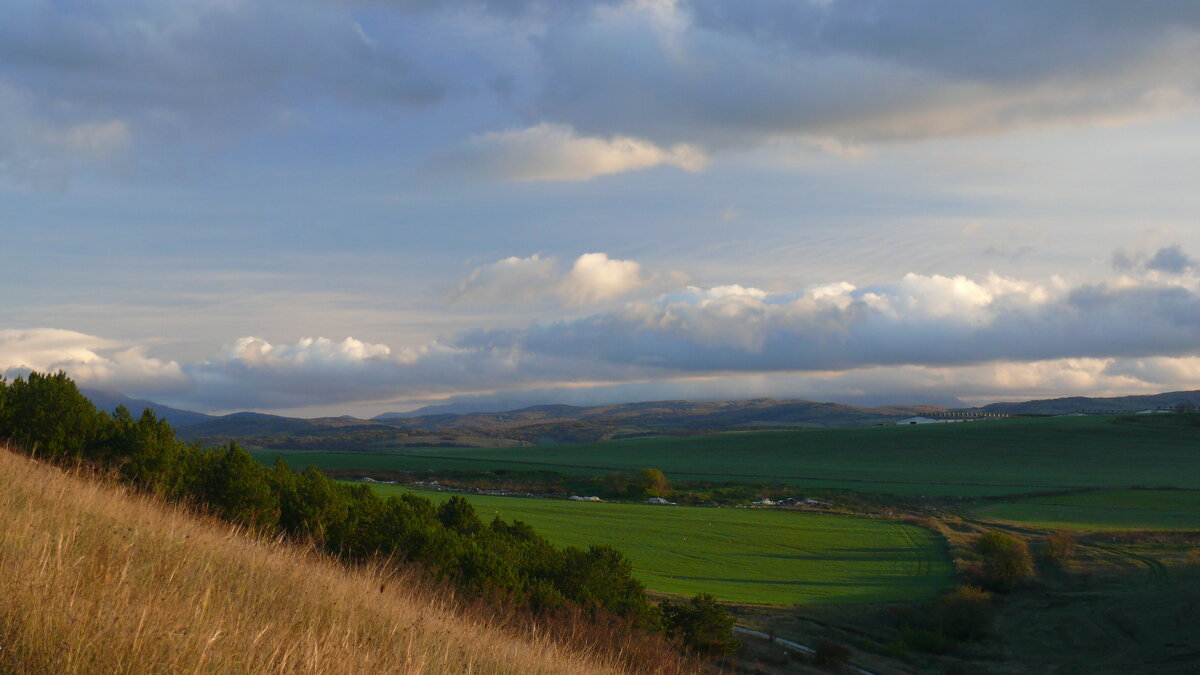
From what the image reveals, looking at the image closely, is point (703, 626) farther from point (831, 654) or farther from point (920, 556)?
point (920, 556)

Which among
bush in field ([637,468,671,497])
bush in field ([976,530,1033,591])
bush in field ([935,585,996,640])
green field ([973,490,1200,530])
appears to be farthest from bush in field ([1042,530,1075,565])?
bush in field ([637,468,671,497])

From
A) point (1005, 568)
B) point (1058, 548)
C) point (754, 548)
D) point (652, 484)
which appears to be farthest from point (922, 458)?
point (1005, 568)

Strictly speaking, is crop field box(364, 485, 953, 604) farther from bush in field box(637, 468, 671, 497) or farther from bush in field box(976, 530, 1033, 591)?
bush in field box(637, 468, 671, 497)

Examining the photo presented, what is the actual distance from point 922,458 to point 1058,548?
73.1 meters

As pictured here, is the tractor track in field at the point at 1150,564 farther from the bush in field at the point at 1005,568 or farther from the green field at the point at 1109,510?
the green field at the point at 1109,510

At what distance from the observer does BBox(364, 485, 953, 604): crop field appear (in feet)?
145

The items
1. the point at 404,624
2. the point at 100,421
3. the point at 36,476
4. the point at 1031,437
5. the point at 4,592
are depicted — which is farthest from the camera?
the point at 1031,437

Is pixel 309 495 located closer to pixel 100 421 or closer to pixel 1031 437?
pixel 100 421

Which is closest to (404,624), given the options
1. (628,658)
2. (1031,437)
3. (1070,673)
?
(628,658)

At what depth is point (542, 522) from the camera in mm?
57406

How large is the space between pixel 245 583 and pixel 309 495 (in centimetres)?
1363

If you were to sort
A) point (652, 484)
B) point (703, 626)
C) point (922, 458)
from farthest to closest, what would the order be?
point (922, 458), point (652, 484), point (703, 626)

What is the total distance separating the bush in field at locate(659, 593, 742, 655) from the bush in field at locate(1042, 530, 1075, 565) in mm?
33666

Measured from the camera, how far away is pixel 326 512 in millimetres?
20484
